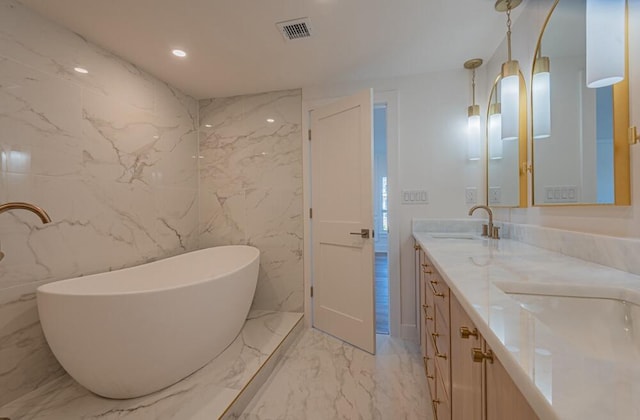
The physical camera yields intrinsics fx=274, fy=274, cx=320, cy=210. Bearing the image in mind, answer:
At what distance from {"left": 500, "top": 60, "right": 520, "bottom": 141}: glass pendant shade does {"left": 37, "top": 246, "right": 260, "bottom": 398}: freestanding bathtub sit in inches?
75.7

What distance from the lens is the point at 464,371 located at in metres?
0.80

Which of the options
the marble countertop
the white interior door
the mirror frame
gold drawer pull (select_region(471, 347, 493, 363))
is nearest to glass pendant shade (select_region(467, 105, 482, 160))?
the mirror frame

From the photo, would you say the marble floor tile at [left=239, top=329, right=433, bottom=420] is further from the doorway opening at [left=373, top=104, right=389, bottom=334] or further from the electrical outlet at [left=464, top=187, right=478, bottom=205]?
the doorway opening at [left=373, top=104, right=389, bottom=334]

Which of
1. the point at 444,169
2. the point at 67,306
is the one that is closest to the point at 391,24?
the point at 444,169

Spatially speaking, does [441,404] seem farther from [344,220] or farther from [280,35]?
[280,35]

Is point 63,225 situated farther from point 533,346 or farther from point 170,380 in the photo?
point 533,346

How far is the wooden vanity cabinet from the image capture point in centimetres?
52

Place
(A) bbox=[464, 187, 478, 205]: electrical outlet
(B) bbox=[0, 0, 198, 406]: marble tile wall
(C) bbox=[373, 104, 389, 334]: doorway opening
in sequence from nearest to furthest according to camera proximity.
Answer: (B) bbox=[0, 0, 198, 406]: marble tile wall < (A) bbox=[464, 187, 478, 205]: electrical outlet < (C) bbox=[373, 104, 389, 334]: doorway opening

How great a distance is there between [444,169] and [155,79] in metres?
2.61

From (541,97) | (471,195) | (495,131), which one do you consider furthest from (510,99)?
(471,195)

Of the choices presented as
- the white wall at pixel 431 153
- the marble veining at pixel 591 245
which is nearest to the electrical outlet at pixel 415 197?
the white wall at pixel 431 153

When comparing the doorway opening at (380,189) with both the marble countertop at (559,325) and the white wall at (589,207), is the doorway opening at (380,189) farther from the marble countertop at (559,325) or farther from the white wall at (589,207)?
the marble countertop at (559,325)

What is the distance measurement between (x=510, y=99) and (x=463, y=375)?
5.00ft

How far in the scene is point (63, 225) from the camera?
1693mm
